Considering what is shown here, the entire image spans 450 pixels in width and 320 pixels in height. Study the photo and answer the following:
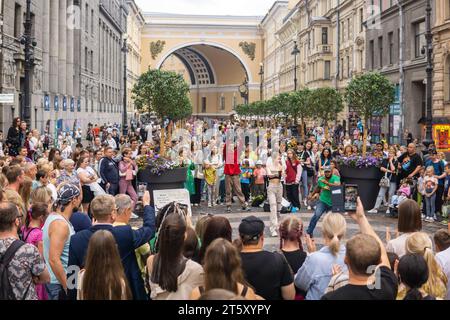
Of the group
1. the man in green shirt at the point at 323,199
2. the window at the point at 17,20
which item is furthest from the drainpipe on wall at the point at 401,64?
the man in green shirt at the point at 323,199

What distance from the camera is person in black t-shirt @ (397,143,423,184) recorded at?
50.0ft

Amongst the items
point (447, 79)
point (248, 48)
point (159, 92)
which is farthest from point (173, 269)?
point (248, 48)

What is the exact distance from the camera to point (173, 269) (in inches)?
183

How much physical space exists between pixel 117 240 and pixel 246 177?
40.4 ft

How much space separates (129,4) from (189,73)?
49532 mm

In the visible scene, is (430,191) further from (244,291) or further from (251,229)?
(244,291)

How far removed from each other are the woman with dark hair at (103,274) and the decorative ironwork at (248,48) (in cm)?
10295

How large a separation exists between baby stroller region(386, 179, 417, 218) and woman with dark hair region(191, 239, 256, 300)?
11326 mm

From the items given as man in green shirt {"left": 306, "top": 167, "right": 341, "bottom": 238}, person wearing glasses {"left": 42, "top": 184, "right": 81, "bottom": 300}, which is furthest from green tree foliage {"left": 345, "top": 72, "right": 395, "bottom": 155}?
person wearing glasses {"left": 42, "top": 184, "right": 81, "bottom": 300}

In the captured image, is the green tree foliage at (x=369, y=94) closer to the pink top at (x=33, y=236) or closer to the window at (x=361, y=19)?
the window at (x=361, y=19)

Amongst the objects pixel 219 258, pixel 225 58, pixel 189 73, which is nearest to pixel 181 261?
pixel 219 258

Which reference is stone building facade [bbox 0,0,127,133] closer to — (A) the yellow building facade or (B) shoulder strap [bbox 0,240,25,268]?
(B) shoulder strap [bbox 0,240,25,268]
